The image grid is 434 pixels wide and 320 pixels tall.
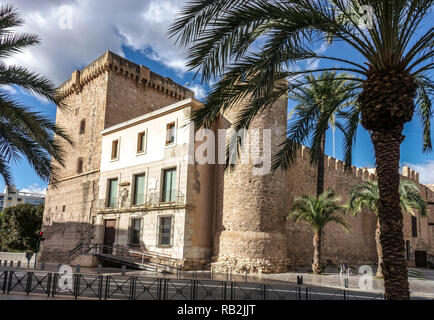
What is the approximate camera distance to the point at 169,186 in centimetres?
2197

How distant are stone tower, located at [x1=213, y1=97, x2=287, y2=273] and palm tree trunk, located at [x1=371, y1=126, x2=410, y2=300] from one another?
42.5 ft

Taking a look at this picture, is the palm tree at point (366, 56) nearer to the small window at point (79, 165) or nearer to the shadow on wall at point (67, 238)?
the shadow on wall at point (67, 238)

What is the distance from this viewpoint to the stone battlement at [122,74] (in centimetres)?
3061

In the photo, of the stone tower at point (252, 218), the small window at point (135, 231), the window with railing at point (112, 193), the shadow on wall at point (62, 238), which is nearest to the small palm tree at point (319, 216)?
the stone tower at point (252, 218)

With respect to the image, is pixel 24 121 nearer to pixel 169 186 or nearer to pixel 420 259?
pixel 169 186

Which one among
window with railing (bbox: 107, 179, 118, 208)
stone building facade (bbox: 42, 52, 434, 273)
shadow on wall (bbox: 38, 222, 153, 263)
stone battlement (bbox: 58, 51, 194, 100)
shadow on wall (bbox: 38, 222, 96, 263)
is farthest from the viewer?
stone battlement (bbox: 58, 51, 194, 100)

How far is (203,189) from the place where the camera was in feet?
71.2

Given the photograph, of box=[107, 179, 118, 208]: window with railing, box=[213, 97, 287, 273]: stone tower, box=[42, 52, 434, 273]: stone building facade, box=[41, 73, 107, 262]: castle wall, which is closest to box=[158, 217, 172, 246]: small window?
box=[42, 52, 434, 273]: stone building facade

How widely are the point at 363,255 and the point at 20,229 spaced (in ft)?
113

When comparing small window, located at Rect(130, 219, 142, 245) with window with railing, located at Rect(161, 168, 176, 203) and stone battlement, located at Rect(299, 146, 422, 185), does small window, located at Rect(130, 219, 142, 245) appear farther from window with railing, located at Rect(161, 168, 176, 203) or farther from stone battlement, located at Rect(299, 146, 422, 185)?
stone battlement, located at Rect(299, 146, 422, 185)

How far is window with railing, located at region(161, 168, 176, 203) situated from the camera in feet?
Answer: 70.6

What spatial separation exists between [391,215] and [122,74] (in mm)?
27291
